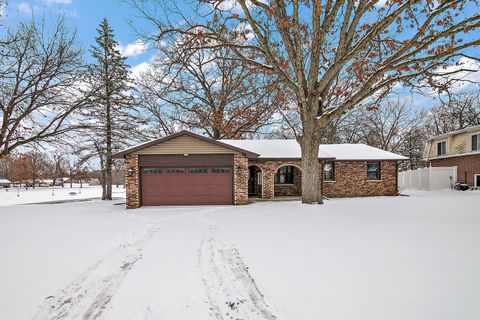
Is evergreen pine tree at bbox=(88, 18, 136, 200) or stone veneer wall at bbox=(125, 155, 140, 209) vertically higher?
evergreen pine tree at bbox=(88, 18, 136, 200)

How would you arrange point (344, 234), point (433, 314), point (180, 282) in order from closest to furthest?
1. point (433, 314)
2. point (180, 282)
3. point (344, 234)

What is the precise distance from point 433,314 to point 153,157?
11.7m

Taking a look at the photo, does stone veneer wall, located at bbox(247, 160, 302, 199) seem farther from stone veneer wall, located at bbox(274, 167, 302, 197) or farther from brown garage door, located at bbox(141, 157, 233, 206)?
brown garage door, located at bbox(141, 157, 233, 206)

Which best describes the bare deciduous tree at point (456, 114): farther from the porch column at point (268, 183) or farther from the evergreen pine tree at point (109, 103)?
the evergreen pine tree at point (109, 103)

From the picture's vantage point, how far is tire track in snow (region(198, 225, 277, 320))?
8.92 feet

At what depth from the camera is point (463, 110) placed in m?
26.0

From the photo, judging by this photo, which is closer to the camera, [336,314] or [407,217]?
[336,314]

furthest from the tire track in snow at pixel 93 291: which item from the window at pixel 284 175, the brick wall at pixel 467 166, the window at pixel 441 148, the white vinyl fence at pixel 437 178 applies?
the window at pixel 441 148

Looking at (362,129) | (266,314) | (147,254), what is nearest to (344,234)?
(266,314)

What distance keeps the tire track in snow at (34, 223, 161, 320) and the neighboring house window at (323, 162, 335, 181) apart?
13.4 metres

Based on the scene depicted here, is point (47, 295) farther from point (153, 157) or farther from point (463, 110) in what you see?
point (463, 110)

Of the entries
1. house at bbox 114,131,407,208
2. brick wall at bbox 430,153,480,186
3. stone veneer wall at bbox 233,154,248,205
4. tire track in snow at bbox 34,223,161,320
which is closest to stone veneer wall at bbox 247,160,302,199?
house at bbox 114,131,407,208

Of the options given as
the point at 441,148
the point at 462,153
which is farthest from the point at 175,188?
the point at 441,148

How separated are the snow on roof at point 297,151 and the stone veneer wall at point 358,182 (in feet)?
1.43
